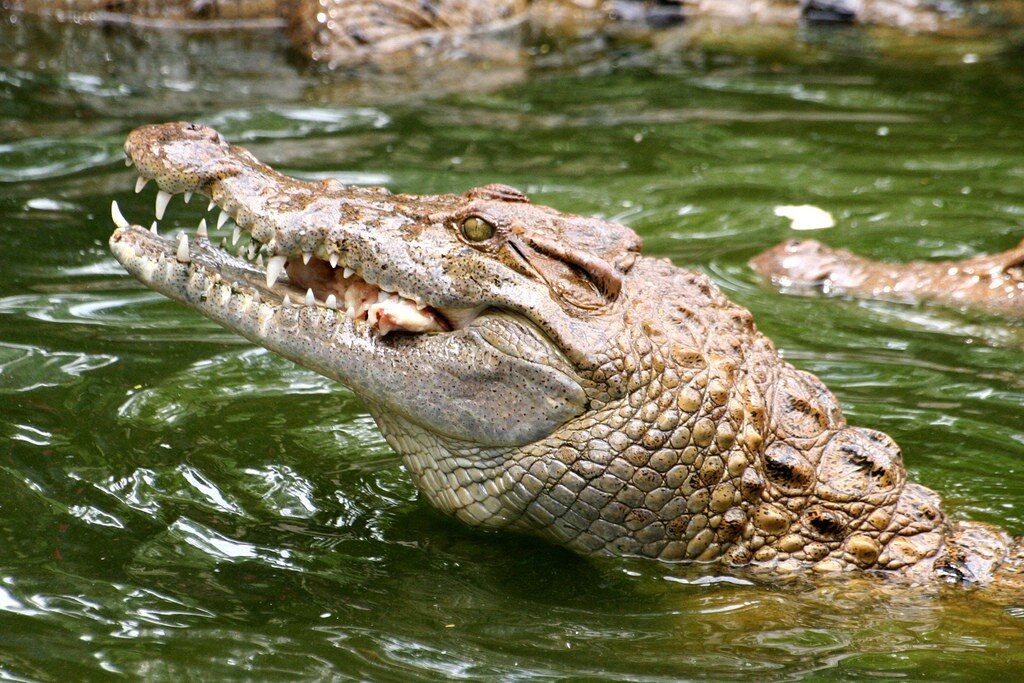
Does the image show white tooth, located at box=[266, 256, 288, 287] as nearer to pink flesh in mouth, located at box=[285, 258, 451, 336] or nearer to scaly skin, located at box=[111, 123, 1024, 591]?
scaly skin, located at box=[111, 123, 1024, 591]

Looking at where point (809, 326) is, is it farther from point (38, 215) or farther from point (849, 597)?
point (38, 215)

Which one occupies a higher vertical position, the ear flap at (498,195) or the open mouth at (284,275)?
the ear flap at (498,195)

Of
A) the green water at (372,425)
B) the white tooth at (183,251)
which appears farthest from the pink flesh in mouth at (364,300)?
the green water at (372,425)

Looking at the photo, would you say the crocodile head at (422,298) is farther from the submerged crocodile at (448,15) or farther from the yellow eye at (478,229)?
the submerged crocodile at (448,15)

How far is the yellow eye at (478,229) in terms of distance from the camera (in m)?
3.91

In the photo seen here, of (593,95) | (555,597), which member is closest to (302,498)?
(555,597)

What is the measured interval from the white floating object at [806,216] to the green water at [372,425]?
9 cm

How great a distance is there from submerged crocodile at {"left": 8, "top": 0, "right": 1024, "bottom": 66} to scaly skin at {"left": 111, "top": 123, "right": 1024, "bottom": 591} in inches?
306

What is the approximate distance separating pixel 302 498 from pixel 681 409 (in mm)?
1418

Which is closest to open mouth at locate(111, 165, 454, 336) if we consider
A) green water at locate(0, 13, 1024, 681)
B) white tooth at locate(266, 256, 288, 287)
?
white tooth at locate(266, 256, 288, 287)

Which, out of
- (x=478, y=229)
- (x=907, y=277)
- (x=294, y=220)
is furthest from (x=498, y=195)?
(x=907, y=277)

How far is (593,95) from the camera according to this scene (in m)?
10.8

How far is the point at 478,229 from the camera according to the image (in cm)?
391

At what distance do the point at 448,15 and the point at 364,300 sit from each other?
936cm
